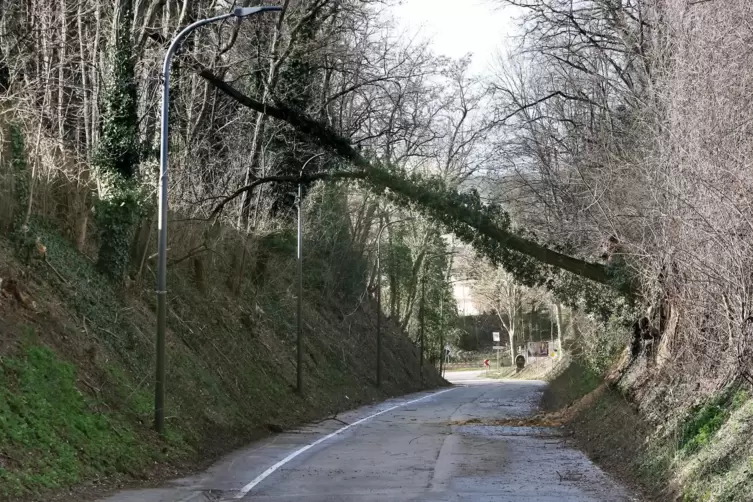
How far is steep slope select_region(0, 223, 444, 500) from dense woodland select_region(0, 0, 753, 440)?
1144 mm

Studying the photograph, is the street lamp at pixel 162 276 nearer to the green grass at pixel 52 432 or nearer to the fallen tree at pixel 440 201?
the green grass at pixel 52 432

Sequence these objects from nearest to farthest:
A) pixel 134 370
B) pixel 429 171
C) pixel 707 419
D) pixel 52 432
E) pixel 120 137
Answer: pixel 52 432 → pixel 707 419 → pixel 134 370 → pixel 120 137 → pixel 429 171

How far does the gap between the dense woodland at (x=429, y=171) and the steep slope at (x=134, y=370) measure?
1144mm

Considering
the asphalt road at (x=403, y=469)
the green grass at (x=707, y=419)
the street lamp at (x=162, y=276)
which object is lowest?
the asphalt road at (x=403, y=469)

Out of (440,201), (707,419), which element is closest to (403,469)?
(707,419)

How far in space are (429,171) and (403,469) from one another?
493 inches

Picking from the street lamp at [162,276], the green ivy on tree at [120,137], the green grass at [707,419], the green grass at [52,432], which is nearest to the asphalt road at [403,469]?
the green grass at [52,432]

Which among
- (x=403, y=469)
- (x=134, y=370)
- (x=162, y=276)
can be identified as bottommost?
(x=403, y=469)

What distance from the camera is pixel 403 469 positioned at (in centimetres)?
1677

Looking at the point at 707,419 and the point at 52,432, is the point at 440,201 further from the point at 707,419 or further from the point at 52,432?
the point at 52,432

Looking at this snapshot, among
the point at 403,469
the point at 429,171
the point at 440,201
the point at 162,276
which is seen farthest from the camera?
the point at 429,171

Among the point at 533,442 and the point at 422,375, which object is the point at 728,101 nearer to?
the point at 533,442

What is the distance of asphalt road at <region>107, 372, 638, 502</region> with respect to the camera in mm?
13633

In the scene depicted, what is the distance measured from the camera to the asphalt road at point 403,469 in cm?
1363
